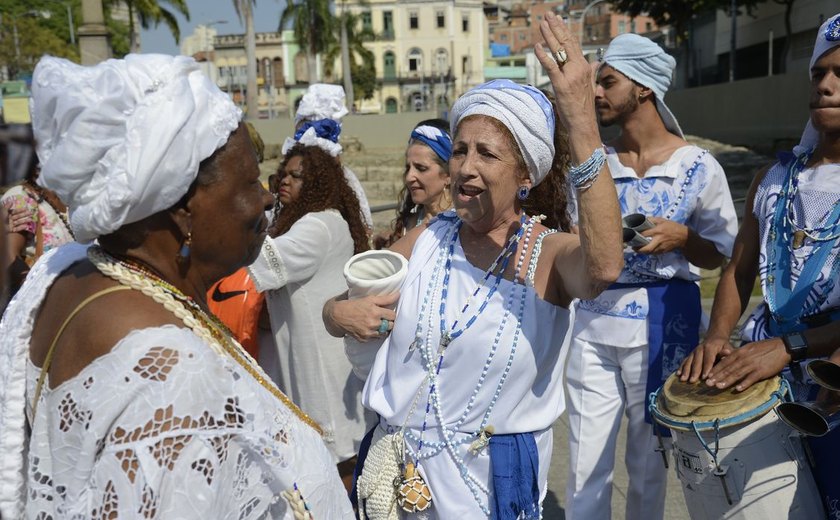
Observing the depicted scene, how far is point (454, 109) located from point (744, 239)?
140 cm

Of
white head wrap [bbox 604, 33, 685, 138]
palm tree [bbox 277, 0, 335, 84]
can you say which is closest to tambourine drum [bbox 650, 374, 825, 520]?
white head wrap [bbox 604, 33, 685, 138]

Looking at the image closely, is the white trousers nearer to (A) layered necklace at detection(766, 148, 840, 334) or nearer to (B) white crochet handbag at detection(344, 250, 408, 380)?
(A) layered necklace at detection(766, 148, 840, 334)

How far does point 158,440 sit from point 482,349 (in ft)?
4.20

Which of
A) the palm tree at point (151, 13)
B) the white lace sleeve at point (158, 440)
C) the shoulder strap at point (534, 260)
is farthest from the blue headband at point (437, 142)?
the palm tree at point (151, 13)

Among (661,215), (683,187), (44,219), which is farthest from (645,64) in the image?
(44,219)

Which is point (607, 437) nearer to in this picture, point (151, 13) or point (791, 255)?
point (791, 255)

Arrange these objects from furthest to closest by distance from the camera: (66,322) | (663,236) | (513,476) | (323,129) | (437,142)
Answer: (323,129) < (437,142) < (663,236) < (513,476) < (66,322)

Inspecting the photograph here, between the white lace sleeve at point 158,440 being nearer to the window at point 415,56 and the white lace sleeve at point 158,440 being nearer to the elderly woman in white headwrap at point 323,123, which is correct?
the elderly woman in white headwrap at point 323,123

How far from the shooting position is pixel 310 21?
53156 millimetres

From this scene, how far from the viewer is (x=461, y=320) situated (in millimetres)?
2547

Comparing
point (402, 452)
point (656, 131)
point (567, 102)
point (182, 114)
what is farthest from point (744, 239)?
point (182, 114)

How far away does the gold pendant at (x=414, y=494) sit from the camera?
254cm

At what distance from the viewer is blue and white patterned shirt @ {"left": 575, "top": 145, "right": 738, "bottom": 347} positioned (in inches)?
142

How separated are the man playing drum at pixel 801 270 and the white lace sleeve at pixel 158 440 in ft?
5.88
